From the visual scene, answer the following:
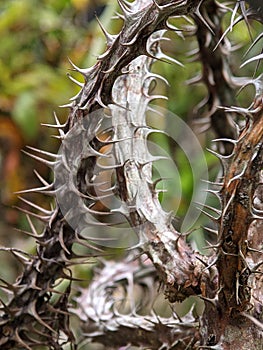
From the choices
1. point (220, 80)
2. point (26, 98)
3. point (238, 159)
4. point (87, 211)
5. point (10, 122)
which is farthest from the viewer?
point (10, 122)

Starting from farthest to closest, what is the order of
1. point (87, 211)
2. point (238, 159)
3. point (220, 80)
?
point (220, 80)
point (87, 211)
point (238, 159)

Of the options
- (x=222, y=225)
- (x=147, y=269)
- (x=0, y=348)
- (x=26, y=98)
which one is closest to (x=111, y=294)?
(x=147, y=269)

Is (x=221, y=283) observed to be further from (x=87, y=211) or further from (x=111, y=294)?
(x=111, y=294)

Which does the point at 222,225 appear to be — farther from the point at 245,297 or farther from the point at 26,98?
the point at 26,98

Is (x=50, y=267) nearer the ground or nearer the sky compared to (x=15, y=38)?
nearer the ground

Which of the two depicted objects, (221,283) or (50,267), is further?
(50,267)

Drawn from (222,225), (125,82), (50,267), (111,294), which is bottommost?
(111,294)
